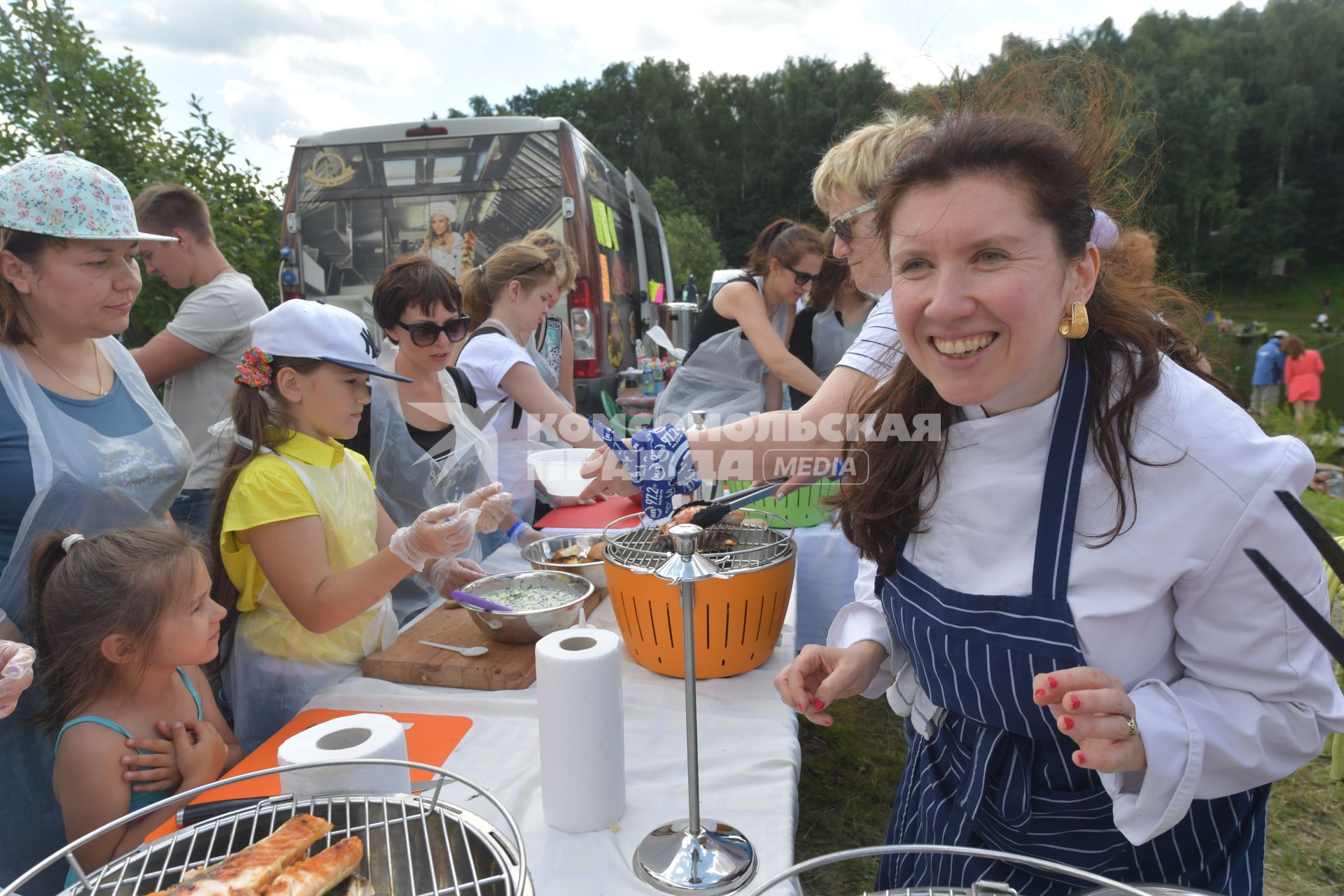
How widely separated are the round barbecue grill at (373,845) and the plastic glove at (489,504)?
90 centimetres

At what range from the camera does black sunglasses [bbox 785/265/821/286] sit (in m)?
3.95

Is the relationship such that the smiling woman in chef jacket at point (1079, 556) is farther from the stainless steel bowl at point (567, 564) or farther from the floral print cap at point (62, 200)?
the floral print cap at point (62, 200)

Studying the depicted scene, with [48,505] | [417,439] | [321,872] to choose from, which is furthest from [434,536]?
[417,439]

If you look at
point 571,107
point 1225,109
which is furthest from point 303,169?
point 571,107

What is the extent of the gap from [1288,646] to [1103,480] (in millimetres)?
317

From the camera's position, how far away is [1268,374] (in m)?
15.5

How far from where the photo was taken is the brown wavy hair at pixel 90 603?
1472 millimetres

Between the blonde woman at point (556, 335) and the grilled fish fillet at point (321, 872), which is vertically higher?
the blonde woman at point (556, 335)

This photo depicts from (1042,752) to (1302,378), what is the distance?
14.7 meters

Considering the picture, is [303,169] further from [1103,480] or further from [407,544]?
[1103,480]

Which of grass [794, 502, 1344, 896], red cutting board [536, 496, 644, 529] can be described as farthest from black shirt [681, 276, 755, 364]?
grass [794, 502, 1344, 896]

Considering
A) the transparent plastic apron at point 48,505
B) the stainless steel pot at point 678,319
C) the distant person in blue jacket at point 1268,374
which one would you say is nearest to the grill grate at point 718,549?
the transparent plastic apron at point 48,505

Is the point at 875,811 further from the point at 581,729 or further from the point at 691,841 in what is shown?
the point at 581,729

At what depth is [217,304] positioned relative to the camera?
3.18 m
